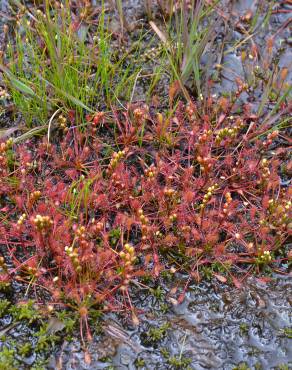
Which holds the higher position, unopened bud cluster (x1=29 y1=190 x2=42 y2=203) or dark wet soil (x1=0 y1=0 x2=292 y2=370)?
unopened bud cluster (x1=29 y1=190 x2=42 y2=203)

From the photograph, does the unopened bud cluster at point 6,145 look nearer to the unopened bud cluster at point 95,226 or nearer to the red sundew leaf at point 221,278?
the unopened bud cluster at point 95,226

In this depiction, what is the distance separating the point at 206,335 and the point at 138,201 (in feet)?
3.29

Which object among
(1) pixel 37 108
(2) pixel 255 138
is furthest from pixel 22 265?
(2) pixel 255 138

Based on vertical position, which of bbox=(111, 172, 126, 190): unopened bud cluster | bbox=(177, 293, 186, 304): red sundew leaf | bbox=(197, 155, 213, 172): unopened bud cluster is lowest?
bbox=(177, 293, 186, 304): red sundew leaf

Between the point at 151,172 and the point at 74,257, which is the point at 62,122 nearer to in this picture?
the point at 151,172

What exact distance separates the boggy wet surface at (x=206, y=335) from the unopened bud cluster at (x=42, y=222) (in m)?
0.72

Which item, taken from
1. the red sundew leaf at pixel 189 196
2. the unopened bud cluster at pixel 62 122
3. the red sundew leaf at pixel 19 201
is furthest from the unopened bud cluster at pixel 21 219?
the red sundew leaf at pixel 189 196

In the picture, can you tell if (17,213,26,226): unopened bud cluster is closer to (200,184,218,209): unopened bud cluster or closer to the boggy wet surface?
the boggy wet surface

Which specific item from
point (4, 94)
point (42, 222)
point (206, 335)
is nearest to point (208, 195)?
point (206, 335)

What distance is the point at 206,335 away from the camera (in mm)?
3396

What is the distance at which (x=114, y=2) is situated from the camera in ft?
16.0

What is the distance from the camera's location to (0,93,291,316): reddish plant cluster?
135 inches

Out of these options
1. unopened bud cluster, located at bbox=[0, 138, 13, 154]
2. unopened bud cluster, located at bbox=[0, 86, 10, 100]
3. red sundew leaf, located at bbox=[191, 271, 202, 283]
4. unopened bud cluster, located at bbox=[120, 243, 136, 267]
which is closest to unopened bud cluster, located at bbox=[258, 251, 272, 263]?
red sundew leaf, located at bbox=[191, 271, 202, 283]

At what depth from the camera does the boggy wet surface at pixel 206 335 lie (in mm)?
3256
